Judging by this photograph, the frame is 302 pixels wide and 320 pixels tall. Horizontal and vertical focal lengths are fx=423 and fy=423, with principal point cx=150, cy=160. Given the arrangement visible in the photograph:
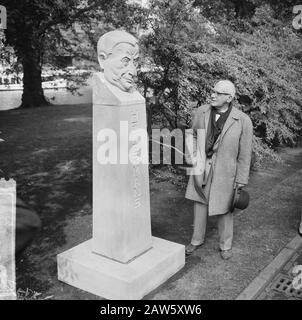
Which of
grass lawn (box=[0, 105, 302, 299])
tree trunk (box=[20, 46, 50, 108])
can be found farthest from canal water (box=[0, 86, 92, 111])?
grass lawn (box=[0, 105, 302, 299])

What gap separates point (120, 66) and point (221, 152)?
5.13 ft

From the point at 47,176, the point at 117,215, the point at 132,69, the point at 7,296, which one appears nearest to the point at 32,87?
the point at 47,176

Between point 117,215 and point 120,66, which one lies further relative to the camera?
point 117,215

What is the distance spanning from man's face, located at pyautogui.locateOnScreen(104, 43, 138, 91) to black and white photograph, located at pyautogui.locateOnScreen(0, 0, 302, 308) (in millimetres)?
11

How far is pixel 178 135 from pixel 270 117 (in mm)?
2093

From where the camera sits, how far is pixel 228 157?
491 centimetres

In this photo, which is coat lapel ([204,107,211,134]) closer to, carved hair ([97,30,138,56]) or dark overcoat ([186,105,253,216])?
dark overcoat ([186,105,253,216])

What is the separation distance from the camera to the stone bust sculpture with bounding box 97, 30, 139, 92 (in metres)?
4.22

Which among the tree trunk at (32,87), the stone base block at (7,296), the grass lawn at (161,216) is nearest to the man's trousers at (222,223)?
the grass lawn at (161,216)

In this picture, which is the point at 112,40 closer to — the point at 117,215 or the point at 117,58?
the point at 117,58

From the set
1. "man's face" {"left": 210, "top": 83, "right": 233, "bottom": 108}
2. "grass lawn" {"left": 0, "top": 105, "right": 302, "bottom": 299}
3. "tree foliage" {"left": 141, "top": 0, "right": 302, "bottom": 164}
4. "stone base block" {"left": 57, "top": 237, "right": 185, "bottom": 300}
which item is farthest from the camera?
"tree foliage" {"left": 141, "top": 0, "right": 302, "bottom": 164}

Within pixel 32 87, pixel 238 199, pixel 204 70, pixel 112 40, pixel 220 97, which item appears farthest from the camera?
pixel 32 87

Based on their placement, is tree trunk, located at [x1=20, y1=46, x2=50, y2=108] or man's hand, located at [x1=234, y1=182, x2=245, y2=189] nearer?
man's hand, located at [x1=234, y1=182, x2=245, y2=189]
